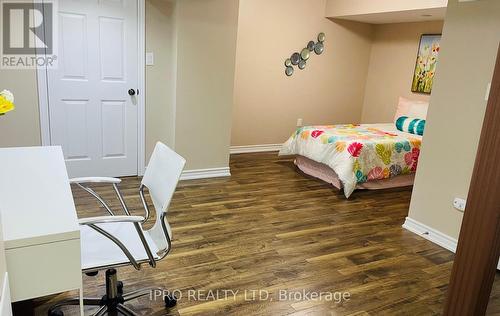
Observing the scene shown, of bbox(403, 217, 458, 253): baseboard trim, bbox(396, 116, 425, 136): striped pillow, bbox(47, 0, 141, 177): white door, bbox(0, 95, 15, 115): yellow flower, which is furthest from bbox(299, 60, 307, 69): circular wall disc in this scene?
bbox(0, 95, 15, 115): yellow flower

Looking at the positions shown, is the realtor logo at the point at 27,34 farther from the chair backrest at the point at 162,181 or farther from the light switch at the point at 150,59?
the chair backrest at the point at 162,181

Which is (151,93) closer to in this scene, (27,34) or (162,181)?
(27,34)

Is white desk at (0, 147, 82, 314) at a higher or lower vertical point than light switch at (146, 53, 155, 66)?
lower

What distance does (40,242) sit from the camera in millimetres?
1272

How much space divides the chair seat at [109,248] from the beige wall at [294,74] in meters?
3.72

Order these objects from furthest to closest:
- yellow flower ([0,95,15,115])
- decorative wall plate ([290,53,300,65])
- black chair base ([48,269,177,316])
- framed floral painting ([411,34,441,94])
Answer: decorative wall plate ([290,53,300,65]) < framed floral painting ([411,34,441,94]) < black chair base ([48,269,177,316]) < yellow flower ([0,95,15,115])

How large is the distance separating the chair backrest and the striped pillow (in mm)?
3703

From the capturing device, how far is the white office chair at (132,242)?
175 cm

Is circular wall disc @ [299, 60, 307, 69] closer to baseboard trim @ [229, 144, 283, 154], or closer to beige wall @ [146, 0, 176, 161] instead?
baseboard trim @ [229, 144, 283, 154]

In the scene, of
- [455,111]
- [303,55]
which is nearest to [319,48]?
[303,55]

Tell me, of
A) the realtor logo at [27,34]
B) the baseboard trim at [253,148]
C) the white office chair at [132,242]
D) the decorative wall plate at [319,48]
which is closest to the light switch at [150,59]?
the realtor logo at [27,34]

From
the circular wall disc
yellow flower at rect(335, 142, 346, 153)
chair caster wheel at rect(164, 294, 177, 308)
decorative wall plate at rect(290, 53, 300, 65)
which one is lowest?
chair caster wheel at rect(164, 294, 177, 308)

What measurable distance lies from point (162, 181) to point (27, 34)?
2.57 meters

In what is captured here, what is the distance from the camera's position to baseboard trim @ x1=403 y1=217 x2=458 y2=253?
3107 mm
